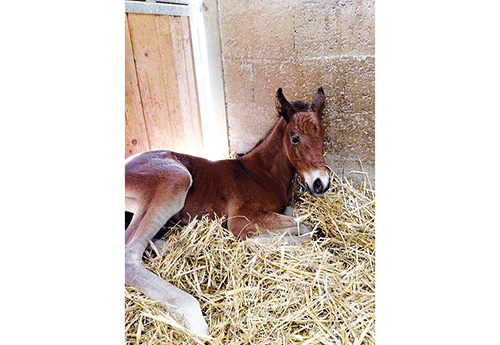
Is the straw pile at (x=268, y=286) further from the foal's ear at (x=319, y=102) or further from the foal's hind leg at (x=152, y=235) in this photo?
the foal's ear at (x=319, y=102)

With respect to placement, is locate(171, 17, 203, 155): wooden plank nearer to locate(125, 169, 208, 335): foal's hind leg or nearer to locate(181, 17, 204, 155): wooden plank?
locate(181, 17, 204, 155): wooden plank

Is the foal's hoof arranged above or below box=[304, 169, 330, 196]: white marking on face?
below

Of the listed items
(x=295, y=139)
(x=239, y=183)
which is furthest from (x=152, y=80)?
(x=295, y=139)

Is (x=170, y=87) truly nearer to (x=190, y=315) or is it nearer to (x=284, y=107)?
(x=284, y=107)

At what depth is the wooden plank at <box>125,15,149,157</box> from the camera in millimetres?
2369

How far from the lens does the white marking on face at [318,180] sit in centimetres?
200

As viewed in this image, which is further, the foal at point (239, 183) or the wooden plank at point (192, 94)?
the wooden plank at point (192, 94)

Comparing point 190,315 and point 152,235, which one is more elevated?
point 152,235

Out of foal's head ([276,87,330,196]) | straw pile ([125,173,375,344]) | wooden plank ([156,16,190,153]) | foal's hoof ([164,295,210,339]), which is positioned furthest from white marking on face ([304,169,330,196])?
wooden plank ([156,16,190,153])

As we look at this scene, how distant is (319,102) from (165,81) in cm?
110

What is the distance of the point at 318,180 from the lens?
2014mm

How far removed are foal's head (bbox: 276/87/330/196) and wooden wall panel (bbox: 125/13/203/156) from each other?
869 mm

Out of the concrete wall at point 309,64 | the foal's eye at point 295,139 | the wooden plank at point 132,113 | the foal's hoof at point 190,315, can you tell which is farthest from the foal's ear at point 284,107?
the foal's hoof at point 190,315
